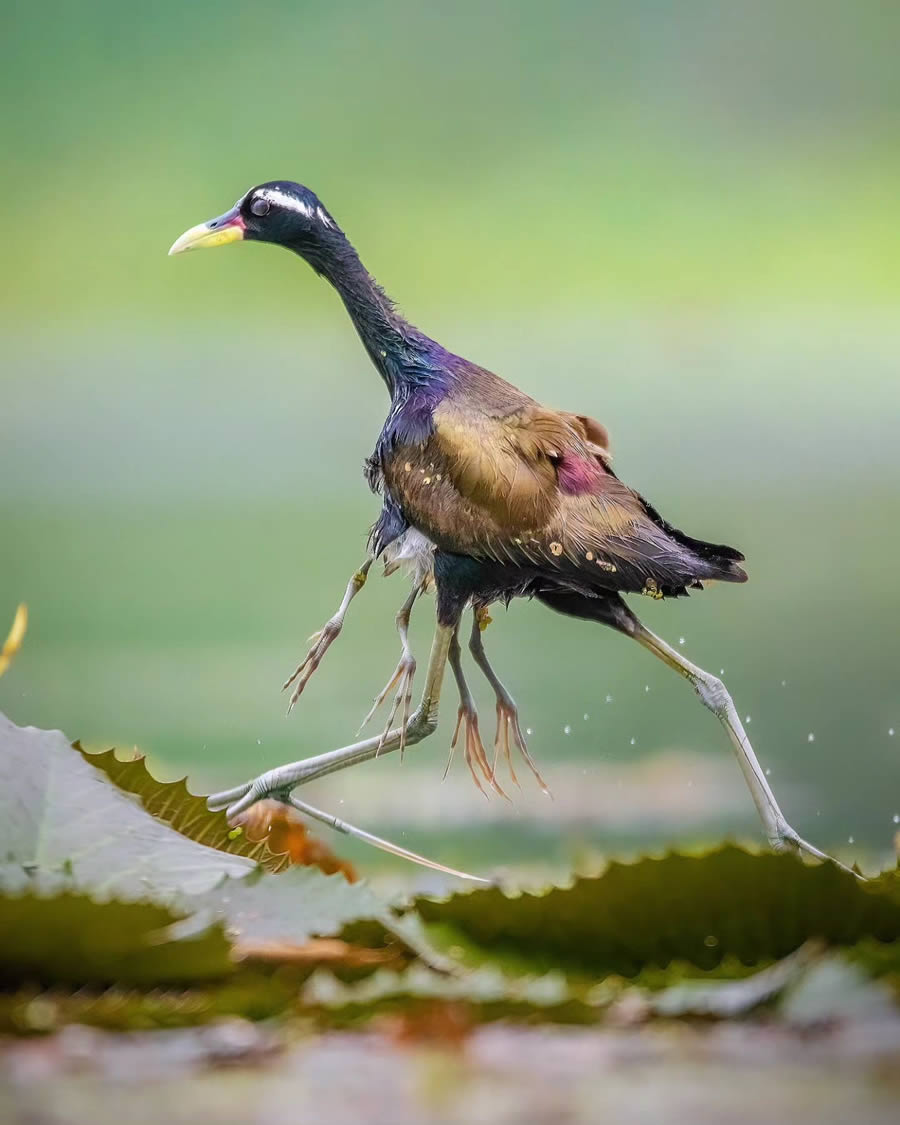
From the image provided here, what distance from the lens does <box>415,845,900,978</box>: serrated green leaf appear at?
35 cm

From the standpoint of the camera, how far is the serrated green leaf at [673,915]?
0.35 meters

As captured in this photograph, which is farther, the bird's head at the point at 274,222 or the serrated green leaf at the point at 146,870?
the bird's head at the point at 274,222

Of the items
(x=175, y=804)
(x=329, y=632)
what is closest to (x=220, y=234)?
(x=329, y=632)

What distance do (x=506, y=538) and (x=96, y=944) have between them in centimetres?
71

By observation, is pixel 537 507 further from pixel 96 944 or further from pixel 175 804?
pixel 96 944

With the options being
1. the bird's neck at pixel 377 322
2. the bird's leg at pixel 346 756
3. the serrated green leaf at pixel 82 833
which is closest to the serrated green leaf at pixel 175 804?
the serrated green leaf at pixel 82 833

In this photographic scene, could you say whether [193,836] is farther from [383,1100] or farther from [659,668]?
[659,668]

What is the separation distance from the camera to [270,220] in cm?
115

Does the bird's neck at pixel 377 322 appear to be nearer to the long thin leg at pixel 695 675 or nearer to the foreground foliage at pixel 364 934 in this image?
the long thin leg at pixel 695 675

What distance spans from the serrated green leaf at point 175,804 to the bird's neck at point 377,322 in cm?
65

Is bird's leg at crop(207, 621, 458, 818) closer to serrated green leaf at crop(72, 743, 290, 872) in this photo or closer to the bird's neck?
the bird's neck

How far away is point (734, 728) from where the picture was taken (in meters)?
1.00

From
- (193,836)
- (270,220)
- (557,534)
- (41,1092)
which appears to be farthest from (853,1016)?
(270,220)

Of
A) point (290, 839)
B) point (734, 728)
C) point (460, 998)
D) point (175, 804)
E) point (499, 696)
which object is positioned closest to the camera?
point (460, 998)
